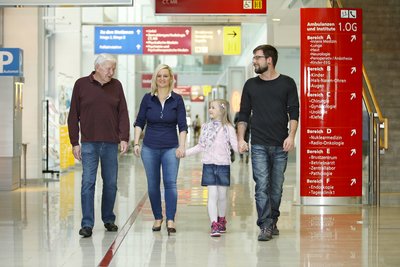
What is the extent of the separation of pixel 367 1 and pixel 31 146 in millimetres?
6509

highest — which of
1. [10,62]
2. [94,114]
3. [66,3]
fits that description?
[66,3]

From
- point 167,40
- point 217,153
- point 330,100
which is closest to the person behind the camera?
point 217,153

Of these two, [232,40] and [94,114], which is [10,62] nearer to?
[94,114]

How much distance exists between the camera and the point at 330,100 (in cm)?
946

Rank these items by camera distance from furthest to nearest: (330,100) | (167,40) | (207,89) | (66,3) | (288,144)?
(207,89) → (167,40) → (330,100) → (66,3) → (288,144)

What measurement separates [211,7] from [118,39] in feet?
24.1

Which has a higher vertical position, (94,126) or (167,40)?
(167,40)

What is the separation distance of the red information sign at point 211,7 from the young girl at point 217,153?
15.4ft

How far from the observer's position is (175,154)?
22.3ft

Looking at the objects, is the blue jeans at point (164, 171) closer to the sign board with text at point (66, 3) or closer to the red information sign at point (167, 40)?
the sign board with text at point (66, 3)

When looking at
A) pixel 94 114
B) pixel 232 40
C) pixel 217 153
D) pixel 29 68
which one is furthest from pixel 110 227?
pixel 232 40

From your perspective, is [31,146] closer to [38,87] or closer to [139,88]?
[38,87]

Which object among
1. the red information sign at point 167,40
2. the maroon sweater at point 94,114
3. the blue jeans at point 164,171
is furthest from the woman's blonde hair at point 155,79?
the red information sign at point 167,40

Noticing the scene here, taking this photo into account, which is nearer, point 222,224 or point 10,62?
point 222,224
